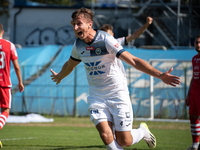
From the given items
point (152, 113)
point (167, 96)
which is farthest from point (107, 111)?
point (167, 96)

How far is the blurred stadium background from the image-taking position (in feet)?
48.7

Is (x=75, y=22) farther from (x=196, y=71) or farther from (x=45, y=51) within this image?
(x=45, y=51)

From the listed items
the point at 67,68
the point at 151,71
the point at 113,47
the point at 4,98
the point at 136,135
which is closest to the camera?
the point at 151,71

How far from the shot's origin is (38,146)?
7293 millimetres

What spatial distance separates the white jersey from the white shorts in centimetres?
11

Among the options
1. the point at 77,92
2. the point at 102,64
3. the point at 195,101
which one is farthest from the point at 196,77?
the point at 77,92

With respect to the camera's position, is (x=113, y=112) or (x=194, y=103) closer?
(x=113, y=112)

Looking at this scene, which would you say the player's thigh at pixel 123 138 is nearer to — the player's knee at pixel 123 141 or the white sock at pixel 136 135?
the player's knee at pixel 123 141

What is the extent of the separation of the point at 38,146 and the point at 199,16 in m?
19.7

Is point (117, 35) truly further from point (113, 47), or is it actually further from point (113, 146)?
point (113, 146)

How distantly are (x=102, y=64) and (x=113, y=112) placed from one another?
0.77 m

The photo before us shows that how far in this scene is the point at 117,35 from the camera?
2594 cm

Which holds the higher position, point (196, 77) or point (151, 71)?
point (151, 71)

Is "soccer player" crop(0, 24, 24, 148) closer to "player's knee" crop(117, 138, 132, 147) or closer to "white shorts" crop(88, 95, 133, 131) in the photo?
"white shorts" crop(88, 95, 133, 131)
